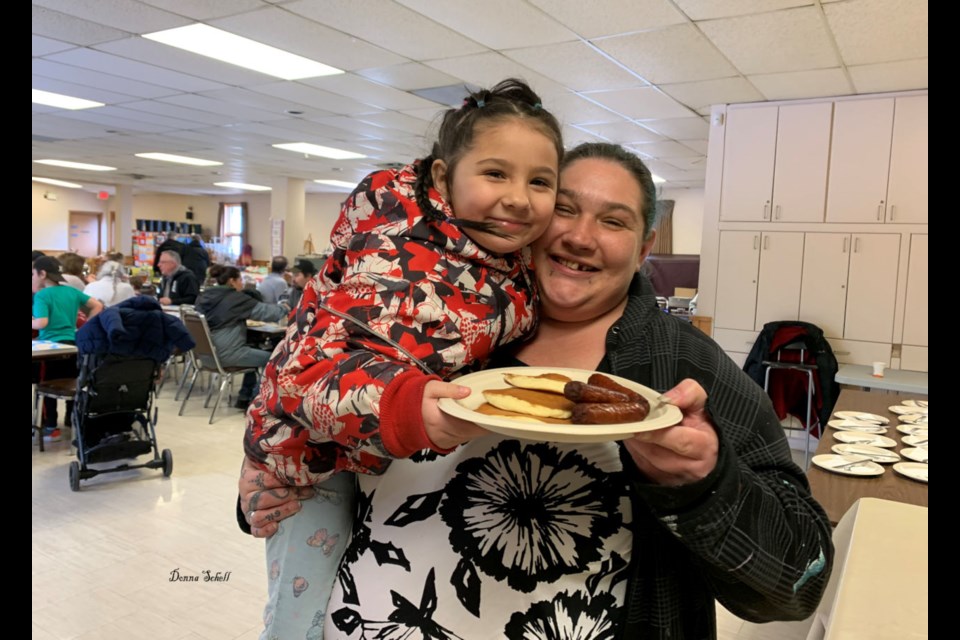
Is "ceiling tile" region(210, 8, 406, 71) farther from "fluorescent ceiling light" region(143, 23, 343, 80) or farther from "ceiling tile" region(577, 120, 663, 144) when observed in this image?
"ceiling tile" region(577, 120, 663, 144)

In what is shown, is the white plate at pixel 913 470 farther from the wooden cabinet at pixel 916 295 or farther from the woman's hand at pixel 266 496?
the wooden cabinet at pixel 916 295

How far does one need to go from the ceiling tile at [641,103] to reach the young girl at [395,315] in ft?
15.9

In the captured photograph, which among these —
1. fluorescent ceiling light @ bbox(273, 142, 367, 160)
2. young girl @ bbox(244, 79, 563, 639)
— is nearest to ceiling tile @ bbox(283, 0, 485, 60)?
young girl @ bbox(244, 79, 563, 639)

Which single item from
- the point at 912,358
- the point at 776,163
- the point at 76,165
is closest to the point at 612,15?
the point at 776,163

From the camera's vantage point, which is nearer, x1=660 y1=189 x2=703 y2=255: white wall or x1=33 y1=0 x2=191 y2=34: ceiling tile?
x1=33 y1=0 x2=191 y2=34: ceiling tile

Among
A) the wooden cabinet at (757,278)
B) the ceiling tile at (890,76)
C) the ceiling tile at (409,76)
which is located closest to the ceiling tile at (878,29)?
the ceiling tile at (890,76)

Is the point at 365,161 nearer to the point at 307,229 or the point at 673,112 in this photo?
the point at 673,112

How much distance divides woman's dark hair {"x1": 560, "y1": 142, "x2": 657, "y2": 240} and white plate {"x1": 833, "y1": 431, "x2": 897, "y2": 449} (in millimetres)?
2258

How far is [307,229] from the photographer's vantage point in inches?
722

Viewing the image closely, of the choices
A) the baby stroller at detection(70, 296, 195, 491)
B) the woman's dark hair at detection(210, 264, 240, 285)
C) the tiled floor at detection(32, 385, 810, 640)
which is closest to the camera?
the tiled floor at detection(32, 385, 810, 640)

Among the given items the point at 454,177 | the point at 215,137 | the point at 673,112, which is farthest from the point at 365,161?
the point at 454,177

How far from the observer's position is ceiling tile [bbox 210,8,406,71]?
4234 millimetres
